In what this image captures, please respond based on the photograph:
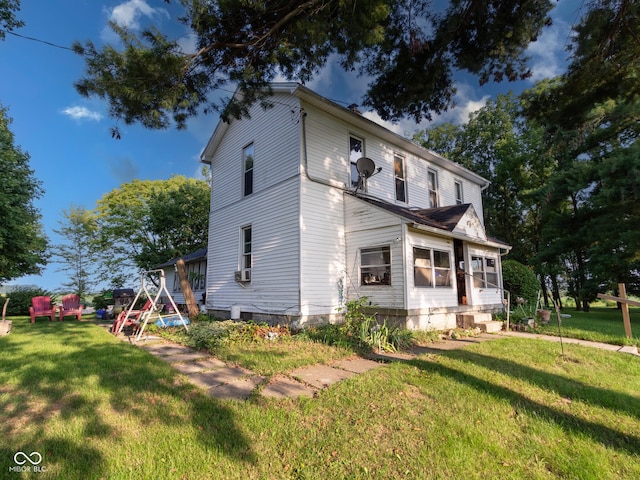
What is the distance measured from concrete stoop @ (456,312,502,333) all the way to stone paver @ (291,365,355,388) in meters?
6.00

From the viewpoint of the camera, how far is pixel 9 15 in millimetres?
7535

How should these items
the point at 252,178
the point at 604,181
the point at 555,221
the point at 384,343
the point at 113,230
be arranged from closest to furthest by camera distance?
the point at 384,343 < the point at 252,178 < the point at 604,181 < the point at 555,221 < the point at 113,230

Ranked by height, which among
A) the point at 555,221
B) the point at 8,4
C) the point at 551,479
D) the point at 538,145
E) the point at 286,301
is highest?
the point at 538,145

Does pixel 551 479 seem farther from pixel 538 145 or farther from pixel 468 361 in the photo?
pixel 538 145

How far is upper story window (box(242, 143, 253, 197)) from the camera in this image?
11.2 m

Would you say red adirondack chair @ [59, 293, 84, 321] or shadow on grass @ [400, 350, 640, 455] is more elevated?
red adirondack chair @ [59, 293, 84, 321]

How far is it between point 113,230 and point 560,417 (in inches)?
1126

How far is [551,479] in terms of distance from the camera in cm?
226

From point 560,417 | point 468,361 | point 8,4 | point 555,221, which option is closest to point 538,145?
point 555,221

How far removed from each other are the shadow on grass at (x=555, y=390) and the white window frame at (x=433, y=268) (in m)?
3.25

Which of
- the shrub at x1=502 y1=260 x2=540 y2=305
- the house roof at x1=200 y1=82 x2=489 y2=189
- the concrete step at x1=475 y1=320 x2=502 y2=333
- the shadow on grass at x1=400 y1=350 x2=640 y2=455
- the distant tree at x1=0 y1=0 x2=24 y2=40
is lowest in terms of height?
the shadow on grass at x1=400 y1=350 x2=640 y2=455

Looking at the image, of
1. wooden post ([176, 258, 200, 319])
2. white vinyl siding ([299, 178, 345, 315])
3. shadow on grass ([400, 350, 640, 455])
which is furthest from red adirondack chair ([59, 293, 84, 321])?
shadow on grass ([400, 350, 640, 455])

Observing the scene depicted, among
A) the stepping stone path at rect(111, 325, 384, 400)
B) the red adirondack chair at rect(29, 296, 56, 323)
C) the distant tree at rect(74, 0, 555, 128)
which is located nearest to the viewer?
the stepping stone path at rect(111, 325, 384, 400)

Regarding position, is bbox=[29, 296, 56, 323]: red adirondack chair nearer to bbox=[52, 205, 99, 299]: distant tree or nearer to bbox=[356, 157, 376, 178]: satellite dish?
bbox=[356, 157, 376, 178]: satellite dish
